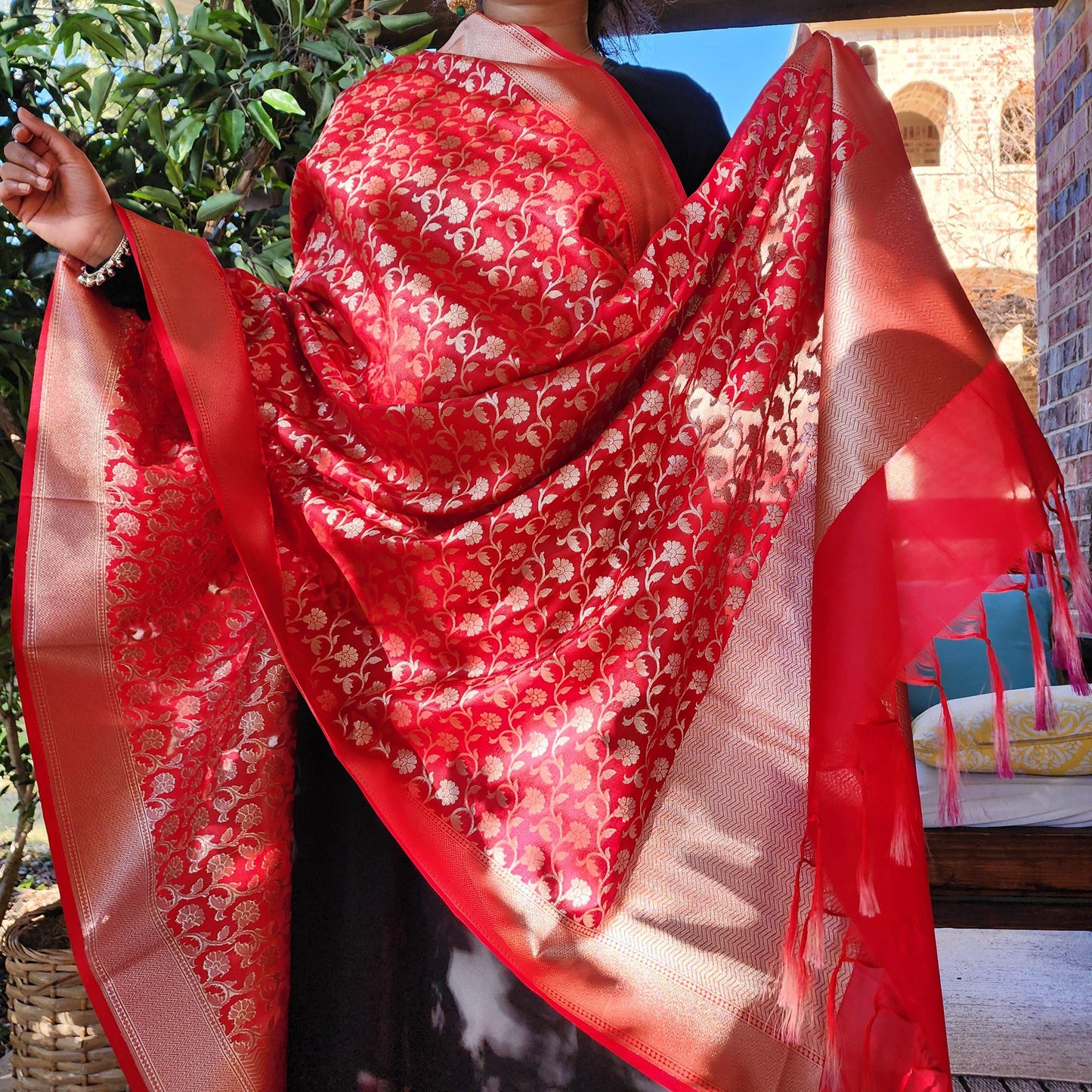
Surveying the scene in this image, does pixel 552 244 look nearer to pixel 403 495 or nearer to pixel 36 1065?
pixel 403 495

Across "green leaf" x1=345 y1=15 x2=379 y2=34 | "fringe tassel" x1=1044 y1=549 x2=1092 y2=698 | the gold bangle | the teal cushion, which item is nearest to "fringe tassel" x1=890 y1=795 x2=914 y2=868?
"fringe tassel" x1=1044 y1=549 x2=1092 y2=698

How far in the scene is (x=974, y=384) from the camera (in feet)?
3.15

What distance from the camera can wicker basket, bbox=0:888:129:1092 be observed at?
1280mm

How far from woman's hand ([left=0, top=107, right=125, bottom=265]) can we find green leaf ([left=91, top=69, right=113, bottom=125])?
32 cm

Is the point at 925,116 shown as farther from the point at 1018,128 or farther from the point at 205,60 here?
the point at 205,60

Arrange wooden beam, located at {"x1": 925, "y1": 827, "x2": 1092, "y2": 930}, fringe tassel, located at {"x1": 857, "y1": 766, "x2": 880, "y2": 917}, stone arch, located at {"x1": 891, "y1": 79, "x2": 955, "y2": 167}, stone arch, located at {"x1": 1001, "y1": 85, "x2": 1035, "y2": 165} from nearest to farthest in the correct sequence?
fringe tassel, located at {"x1": 857, "y1": 766, "x2": 880, "y2": 917}, wooden beam, located at {"x1": 925, "y1": 827, "x2": 1092, "y2": 930}, stone arch, located at {"x1": 1001, "y1": 85, "x2": 1035, "y2": 165}, stone arch, located at {"x1": 891, "y1": 79, "x2": 955, "y2": 167}

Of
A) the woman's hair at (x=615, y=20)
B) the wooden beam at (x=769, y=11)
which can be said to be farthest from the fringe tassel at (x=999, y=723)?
the wooden beam at (x=769, y=11)

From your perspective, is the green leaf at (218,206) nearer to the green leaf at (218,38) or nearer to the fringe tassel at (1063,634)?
the green leaf at (218,38)

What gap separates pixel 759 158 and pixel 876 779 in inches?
25.0

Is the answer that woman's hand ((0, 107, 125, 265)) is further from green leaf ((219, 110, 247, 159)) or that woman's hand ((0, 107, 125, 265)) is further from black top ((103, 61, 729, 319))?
black top ((103, 61, 729, 319))

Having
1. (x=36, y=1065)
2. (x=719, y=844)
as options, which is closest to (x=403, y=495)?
(x=719, y=844)

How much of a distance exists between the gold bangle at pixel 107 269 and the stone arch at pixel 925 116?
9116 millimetres

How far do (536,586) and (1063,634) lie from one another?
0.48 metres

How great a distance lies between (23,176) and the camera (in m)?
1.03
